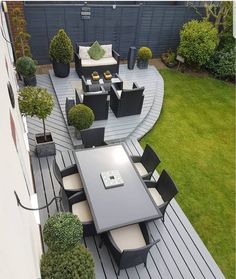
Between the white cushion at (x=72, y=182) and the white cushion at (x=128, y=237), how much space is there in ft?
4.15

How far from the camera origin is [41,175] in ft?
19.8

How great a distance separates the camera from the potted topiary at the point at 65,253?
3.41 m

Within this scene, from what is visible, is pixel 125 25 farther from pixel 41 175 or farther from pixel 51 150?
pixel 41 175

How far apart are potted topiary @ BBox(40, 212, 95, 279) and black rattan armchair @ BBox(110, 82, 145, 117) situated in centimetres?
470

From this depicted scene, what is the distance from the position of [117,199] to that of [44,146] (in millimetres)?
2659

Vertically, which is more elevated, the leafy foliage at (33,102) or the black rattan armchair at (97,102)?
the leafy foliage at (33,102)

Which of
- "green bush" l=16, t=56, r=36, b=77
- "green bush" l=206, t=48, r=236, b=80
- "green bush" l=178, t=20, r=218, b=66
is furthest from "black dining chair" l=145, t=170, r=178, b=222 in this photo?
"green bush" l=206, t=48, r=236, b=80

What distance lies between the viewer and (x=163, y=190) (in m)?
5.21

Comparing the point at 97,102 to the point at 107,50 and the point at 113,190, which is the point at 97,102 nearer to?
the point at 113,190

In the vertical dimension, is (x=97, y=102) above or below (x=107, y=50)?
below

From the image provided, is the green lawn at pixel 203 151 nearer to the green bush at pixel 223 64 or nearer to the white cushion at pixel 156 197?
the green bush at pixel 223 64

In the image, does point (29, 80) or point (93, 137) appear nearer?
point (93, 137)

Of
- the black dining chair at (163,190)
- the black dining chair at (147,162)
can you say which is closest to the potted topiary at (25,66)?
the black dining chair at (147,162)

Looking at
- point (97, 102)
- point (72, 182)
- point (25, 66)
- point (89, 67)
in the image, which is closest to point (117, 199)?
point (72, 182)
